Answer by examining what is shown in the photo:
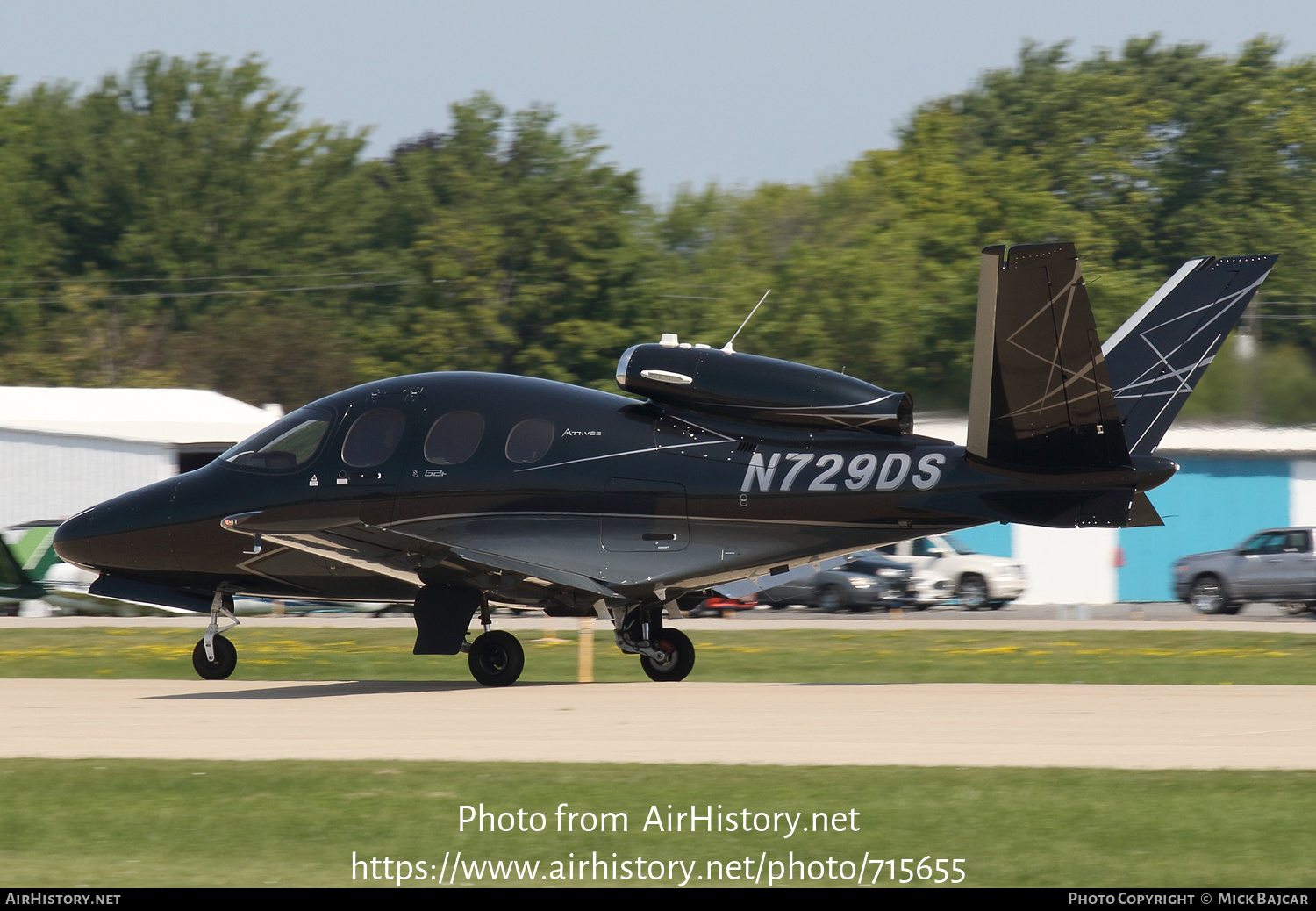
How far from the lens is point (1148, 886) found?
28.8ft

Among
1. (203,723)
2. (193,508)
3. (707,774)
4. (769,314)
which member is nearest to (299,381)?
(769,314)

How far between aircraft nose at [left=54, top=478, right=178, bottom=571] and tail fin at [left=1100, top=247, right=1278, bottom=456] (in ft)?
37.1

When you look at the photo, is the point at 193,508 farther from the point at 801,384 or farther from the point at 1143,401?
the point at 1143,401

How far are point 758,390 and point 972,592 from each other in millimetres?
23680

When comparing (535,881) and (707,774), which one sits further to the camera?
(707,774)

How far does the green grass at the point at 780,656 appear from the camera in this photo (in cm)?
2205

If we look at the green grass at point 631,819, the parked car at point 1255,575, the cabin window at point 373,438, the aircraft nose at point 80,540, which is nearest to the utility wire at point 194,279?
the parked car at point 1255,575

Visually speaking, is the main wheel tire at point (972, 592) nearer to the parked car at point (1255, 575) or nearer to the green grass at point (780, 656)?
the parked car at point (1255, 575)

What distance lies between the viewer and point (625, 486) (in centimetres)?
1864

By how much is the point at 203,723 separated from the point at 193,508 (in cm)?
496

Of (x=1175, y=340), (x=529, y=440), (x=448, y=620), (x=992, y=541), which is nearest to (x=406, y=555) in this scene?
(x=448, y=620)

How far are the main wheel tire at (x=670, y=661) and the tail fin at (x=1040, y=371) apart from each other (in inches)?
188

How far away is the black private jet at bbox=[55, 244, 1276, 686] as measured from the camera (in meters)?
17.0

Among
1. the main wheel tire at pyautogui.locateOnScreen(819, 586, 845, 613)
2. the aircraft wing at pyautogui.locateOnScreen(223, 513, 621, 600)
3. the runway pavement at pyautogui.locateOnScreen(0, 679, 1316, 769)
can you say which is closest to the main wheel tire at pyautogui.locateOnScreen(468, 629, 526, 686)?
the runway pavement at pyautogui.locateOnScreen(0, 679, 1316, 769)
